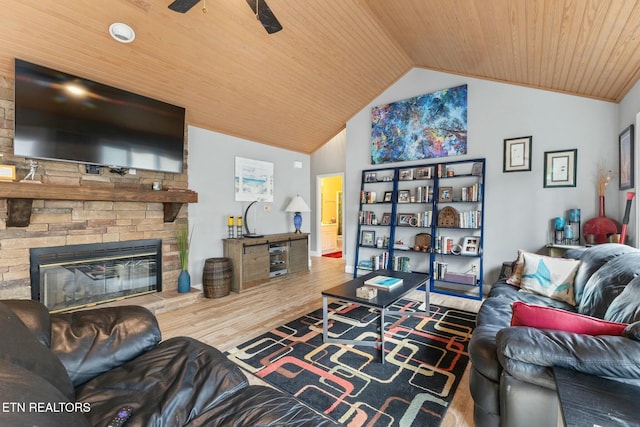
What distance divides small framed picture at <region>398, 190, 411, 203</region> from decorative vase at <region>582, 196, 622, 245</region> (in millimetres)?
2116

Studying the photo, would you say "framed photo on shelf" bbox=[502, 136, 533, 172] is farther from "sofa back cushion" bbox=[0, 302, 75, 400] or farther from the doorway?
"sofa back cushion" bbox=[0, 302, 75, 400]

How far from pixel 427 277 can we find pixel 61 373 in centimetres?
293

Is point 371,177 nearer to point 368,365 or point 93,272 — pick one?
point 368,365

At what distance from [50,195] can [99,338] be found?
1.99m

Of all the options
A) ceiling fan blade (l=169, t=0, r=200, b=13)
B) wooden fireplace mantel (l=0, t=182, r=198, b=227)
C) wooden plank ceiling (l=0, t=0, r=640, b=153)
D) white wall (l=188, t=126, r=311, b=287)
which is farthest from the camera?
white wall (l=188, t=126, r=311, b=287)

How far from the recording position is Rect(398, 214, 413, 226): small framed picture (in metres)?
4.48

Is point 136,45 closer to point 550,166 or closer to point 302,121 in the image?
point 302,121

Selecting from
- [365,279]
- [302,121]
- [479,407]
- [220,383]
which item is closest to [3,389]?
[220,383]

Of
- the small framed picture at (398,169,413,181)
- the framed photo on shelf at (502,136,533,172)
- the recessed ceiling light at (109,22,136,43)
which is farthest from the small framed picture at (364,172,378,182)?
the recessed ceiling light at (109,22,136,43)

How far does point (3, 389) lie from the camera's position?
602mm

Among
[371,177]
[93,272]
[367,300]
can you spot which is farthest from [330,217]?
[367,300]

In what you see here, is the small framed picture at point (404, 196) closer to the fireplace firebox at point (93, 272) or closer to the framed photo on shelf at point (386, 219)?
the framed photo on shelf at point (386, 219)

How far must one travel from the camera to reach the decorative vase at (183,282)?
3617mm

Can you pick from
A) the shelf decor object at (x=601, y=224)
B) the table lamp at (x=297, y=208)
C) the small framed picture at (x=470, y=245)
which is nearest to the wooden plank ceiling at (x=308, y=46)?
the shelf decor object at (x=601, y=224)
